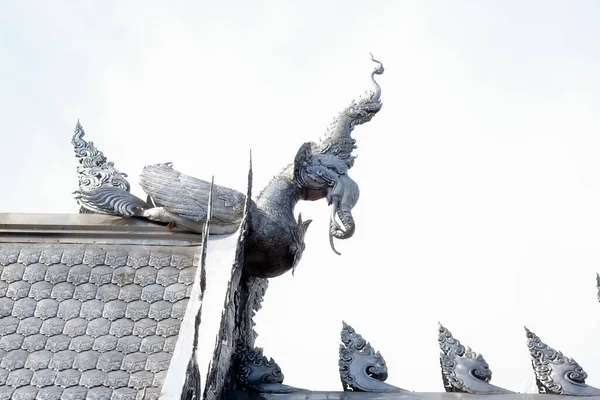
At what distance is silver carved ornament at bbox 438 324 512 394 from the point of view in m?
7.96

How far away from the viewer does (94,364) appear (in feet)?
24.8

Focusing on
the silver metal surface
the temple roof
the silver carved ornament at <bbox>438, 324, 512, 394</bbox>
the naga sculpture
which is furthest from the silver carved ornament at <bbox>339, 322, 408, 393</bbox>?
the silver metal surface

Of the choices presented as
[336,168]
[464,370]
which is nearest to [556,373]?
[464,370]

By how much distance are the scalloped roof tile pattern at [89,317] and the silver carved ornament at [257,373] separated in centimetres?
55

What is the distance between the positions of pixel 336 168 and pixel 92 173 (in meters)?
1.84

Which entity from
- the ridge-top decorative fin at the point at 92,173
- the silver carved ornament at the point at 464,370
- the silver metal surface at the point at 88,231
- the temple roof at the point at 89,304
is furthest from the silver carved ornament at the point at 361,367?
the ridge-top decorative fin at the point at 92,173

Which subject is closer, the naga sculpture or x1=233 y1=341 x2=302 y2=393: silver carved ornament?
x1=233 y1=341 x2=302 y2=393: silver carved ornament

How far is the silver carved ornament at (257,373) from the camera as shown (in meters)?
8.05

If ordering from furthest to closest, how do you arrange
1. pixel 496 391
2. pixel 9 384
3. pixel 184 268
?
pixel 184 268
pixel 496 391
pixel 9 384

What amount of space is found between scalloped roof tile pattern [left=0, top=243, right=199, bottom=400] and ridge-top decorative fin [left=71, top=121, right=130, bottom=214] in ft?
1.82

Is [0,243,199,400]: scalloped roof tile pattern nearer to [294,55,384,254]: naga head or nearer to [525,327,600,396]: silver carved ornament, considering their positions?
[294,55,384,254]: naga head

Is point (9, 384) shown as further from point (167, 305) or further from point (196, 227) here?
point (196, 227)

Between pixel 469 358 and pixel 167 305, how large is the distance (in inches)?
78.0

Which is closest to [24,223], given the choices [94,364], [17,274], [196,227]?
[17,274]
